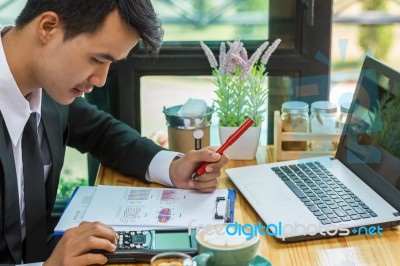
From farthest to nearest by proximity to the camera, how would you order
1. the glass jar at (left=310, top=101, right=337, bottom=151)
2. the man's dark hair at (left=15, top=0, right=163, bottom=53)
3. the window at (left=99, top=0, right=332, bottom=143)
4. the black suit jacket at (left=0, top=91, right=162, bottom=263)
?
the window at (left=99, top=0, right=332, bottom=143)
the glass jar at (left=310, top=101, right=337, bottom=151)
the black suit jacket at (left=0, top=91, right=162, bottom=263)
the man's dark hair at (left=15, top=0, right=163, bottom=53)

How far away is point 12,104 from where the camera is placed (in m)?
1.49

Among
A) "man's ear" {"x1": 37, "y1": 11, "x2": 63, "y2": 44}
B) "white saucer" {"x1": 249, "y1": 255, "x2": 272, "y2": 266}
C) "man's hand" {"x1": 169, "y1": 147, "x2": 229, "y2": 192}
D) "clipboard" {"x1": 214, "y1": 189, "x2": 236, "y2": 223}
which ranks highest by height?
"man's ear" {"x1": 37, "y1": 11, "x2": 63, "y2": 44}

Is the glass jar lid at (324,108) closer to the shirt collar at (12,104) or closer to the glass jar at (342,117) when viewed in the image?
the glass jar at (342,117)

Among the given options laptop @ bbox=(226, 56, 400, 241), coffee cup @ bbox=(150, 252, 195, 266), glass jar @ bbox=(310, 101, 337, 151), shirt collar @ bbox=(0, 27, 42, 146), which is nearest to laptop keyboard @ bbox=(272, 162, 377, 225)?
laptop @ bbox=(226, 56, 400, 241)

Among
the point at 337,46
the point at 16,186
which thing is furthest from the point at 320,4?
the point at 16,186

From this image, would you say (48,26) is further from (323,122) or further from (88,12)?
(323,122)

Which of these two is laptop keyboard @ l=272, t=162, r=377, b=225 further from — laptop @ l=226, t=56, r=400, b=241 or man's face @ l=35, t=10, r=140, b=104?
man's face @ l=35, t=10, r=140, b=104

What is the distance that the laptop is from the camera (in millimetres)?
1395

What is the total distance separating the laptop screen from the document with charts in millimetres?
318

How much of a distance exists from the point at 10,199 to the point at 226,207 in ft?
1.56

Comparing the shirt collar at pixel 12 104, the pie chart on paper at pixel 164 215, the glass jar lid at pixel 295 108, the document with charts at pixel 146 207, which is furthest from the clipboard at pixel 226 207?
the shirt collar at pixel 12 104

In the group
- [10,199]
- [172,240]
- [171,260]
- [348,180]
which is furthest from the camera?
[348,180]

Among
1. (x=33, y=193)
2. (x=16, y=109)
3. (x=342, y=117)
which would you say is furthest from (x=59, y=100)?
(x=342, y=117)

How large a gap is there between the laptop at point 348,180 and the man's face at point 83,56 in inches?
17.6
